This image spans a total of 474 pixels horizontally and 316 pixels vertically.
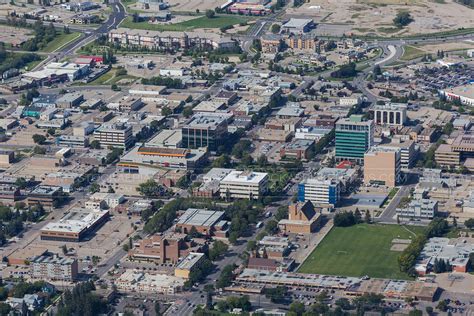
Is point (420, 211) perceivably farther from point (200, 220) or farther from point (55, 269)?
point (55, 269)

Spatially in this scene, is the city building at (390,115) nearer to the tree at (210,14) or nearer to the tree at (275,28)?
the tree at (275,28)

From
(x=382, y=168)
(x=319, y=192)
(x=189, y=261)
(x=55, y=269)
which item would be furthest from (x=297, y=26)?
(x=55, y=269)

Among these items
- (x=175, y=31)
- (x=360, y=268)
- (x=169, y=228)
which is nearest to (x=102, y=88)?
(x=175, y=31)

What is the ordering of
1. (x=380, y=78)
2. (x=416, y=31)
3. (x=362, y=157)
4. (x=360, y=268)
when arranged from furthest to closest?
(x=416, y=31)
(x=380, y=78)
(x=362, y=157)
(x=360, y=268)

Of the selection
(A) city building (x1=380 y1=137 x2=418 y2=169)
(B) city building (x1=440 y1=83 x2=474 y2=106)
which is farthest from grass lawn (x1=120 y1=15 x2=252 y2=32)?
(A) city building (x1=380 y1=137 x2=418 y2=169)

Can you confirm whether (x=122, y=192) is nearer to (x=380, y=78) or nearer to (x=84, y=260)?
(x=84, y=260)
